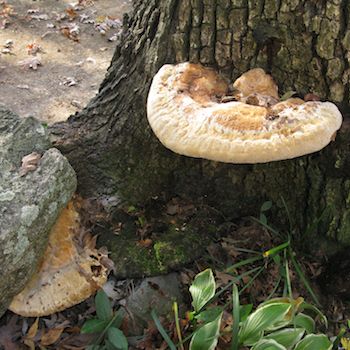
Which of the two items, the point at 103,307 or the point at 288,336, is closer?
the point at 288,336

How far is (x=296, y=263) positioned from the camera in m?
3.61

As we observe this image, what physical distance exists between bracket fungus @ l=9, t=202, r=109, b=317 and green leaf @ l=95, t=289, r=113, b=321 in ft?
0.29

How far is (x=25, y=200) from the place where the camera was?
3133 mm

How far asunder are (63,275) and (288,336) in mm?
1477

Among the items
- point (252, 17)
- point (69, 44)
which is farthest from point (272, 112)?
point (69, 44)

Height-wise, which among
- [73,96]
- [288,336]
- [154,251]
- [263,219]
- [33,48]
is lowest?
[73,96]

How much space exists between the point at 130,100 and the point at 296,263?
1695mm

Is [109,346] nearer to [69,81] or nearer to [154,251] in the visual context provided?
[154,251]

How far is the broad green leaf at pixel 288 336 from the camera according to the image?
2.91 m

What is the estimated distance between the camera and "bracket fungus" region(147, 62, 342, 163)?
2.69m

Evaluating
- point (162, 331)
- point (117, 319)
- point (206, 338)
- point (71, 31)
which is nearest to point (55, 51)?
point (71, 31)

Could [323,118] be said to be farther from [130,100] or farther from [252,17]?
[130,100]

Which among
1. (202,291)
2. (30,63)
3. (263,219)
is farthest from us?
(30,63)

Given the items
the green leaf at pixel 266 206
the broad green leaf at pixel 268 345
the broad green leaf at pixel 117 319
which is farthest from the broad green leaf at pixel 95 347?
the green leaf at pixel 266 206
